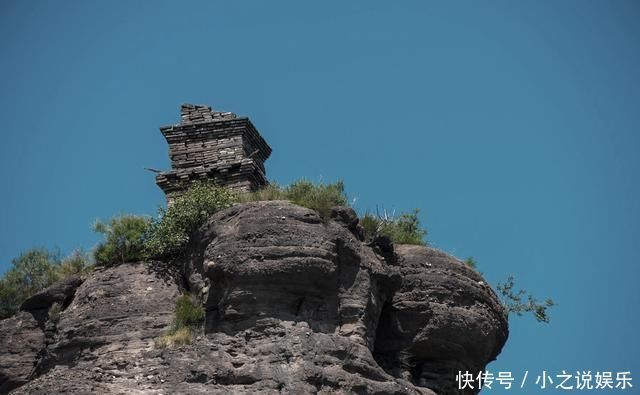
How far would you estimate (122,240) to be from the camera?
31.2m

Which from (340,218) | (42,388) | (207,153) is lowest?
(42,388)

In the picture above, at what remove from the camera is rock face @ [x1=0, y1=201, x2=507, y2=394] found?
88.2ft

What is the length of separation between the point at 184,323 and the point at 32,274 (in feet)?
18.8

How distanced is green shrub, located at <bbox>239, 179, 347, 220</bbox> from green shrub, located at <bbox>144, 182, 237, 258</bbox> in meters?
0.70

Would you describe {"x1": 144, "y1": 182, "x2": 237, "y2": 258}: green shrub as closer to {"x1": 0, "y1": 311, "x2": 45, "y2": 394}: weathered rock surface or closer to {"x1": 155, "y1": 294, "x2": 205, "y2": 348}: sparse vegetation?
{"x1": 155, "y1": 294, "x2": 205, "y2": 348}: sparse vegetation

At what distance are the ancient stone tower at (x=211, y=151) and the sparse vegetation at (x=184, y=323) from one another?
17.8ft

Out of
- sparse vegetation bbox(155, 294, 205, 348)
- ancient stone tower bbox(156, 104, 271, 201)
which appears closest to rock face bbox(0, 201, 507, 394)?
sparse vegetation bbox(155, 294, 205, 348)

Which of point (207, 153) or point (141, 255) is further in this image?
point (207, 153)

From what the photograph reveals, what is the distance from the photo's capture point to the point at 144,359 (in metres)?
27.4

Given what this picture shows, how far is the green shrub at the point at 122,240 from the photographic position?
31.0 m

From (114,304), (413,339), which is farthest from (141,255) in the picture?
(413,339)

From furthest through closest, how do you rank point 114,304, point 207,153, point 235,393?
point 207,153, point 114,304, point 235,393

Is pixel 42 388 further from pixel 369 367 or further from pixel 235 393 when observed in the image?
pixel 369 367

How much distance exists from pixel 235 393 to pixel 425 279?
589 centimetres
